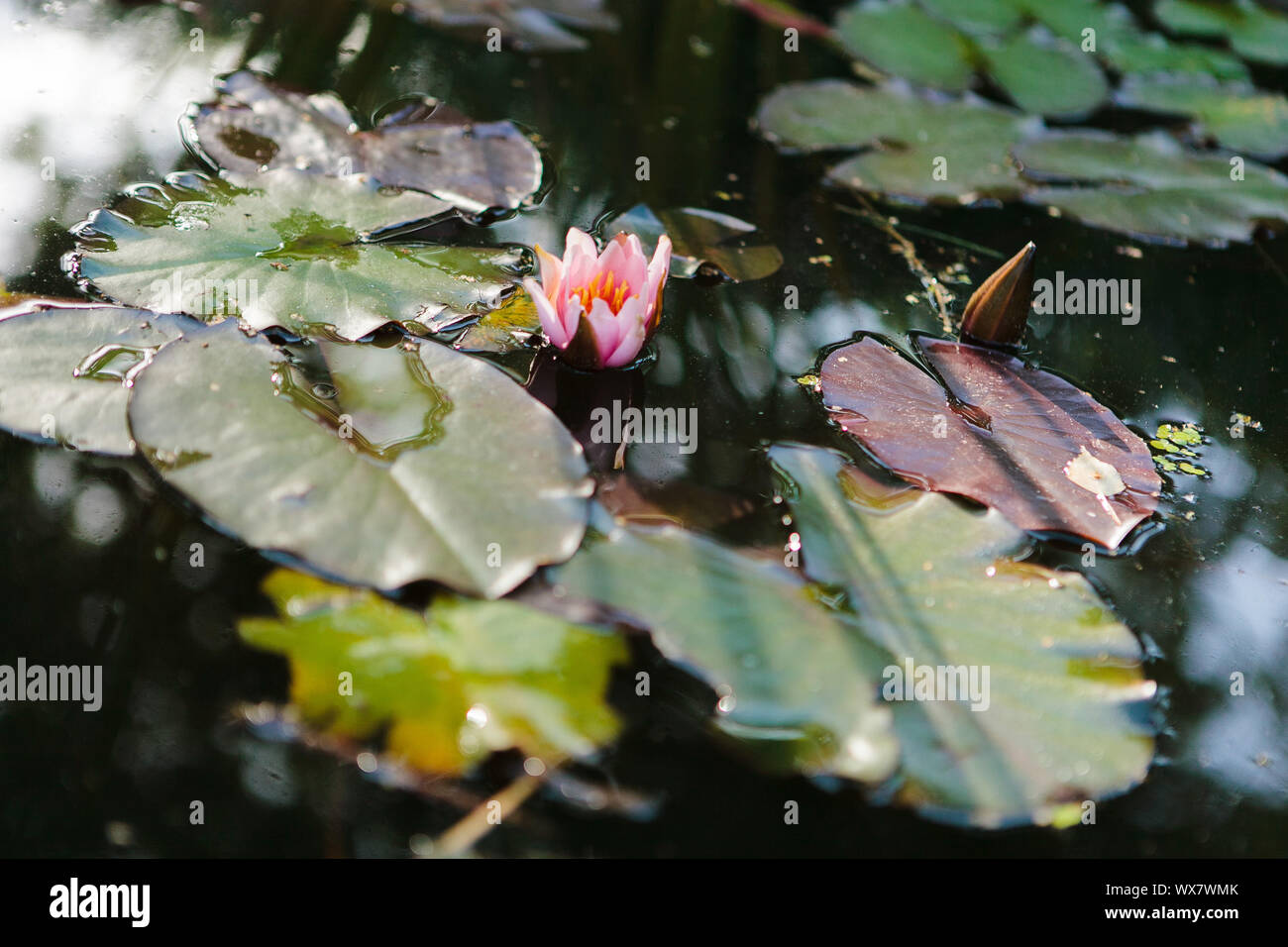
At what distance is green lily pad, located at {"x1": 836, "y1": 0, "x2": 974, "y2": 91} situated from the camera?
3262 millimetres

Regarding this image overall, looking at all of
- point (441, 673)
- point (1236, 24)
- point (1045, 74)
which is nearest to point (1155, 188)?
point (1045, 74)

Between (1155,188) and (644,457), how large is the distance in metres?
1.97

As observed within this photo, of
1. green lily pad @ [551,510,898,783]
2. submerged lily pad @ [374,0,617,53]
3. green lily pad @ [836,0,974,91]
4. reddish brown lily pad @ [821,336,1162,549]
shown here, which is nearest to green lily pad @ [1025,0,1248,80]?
green lily pad @ [836,0,974,91]

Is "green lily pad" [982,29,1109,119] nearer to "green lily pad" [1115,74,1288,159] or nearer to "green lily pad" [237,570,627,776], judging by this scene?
"green lily pad" [1115,74,1288,159]

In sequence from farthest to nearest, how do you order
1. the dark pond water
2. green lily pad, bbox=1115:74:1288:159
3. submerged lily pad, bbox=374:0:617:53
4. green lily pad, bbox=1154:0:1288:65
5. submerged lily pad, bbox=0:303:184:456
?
1. green lily pad, bbox=1154:0:1288:65
2. green lily pad, bbox=1115:74:1288:159
3. submerged lily pad, bbox=374:0:617:53
4. submerged lily pad, bbox=0:303:184:456
5. the dark pond water

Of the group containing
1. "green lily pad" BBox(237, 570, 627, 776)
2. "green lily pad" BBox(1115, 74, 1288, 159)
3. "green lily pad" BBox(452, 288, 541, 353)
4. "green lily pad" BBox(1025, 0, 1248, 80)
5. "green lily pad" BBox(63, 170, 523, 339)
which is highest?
"green lily pad" BBox(1025, 0, 1248, 80)

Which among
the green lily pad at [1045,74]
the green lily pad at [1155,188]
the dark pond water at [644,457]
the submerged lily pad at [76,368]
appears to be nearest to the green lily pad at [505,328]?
the dark pond water at [644,457]

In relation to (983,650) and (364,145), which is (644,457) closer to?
(983,650)

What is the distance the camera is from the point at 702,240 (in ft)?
7.94

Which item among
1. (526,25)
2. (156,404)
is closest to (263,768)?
(156,404)

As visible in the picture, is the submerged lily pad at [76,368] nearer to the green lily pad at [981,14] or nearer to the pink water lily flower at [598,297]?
the pink water lily flower at [598,297]

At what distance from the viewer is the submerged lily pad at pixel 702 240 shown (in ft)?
7.69

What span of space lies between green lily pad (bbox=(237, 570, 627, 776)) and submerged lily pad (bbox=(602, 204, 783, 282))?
1.13 meters

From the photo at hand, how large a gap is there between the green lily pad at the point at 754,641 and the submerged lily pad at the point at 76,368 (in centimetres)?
83
